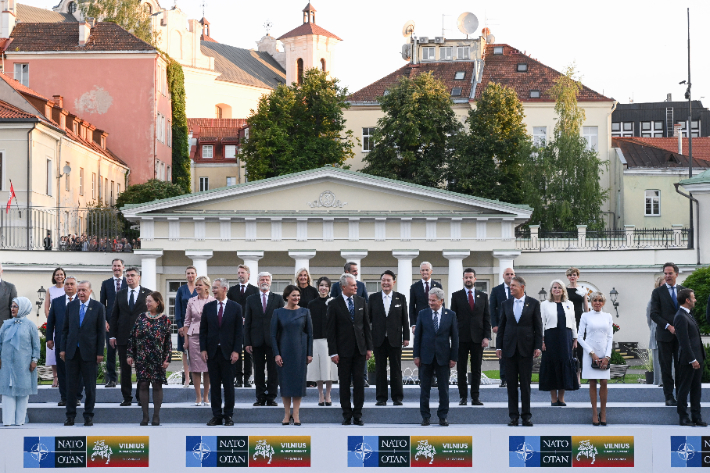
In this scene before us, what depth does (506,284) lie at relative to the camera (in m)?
17.9

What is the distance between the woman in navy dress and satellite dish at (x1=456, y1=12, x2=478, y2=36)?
59869mm

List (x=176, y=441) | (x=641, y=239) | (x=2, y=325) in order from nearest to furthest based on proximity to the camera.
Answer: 1. (x=176, y=441)
2. (x=2, y=325)
3. (x=641, y=239)

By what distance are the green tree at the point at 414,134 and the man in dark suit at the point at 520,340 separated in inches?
1669

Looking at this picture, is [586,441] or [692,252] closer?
[586,441]

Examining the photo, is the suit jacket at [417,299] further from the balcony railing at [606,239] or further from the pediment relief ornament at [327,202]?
the pediment relief ornament at [327,202]

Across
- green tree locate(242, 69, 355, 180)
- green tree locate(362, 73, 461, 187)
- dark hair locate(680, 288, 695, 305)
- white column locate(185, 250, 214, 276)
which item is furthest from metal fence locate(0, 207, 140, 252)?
dark hair locate(680, 288, 695, 305)

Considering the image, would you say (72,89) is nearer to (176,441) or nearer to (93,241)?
(93,241)

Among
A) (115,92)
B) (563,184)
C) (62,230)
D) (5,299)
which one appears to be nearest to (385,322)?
(5,299)

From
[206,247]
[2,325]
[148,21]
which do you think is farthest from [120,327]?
[148,21]

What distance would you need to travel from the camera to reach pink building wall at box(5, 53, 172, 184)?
6206 cm

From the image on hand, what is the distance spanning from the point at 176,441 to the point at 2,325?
440cm

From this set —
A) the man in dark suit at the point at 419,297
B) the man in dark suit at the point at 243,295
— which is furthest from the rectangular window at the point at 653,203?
the man in dark suit at the point at 243,295

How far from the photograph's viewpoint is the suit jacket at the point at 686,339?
53.5 ft

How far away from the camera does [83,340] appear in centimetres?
1652
